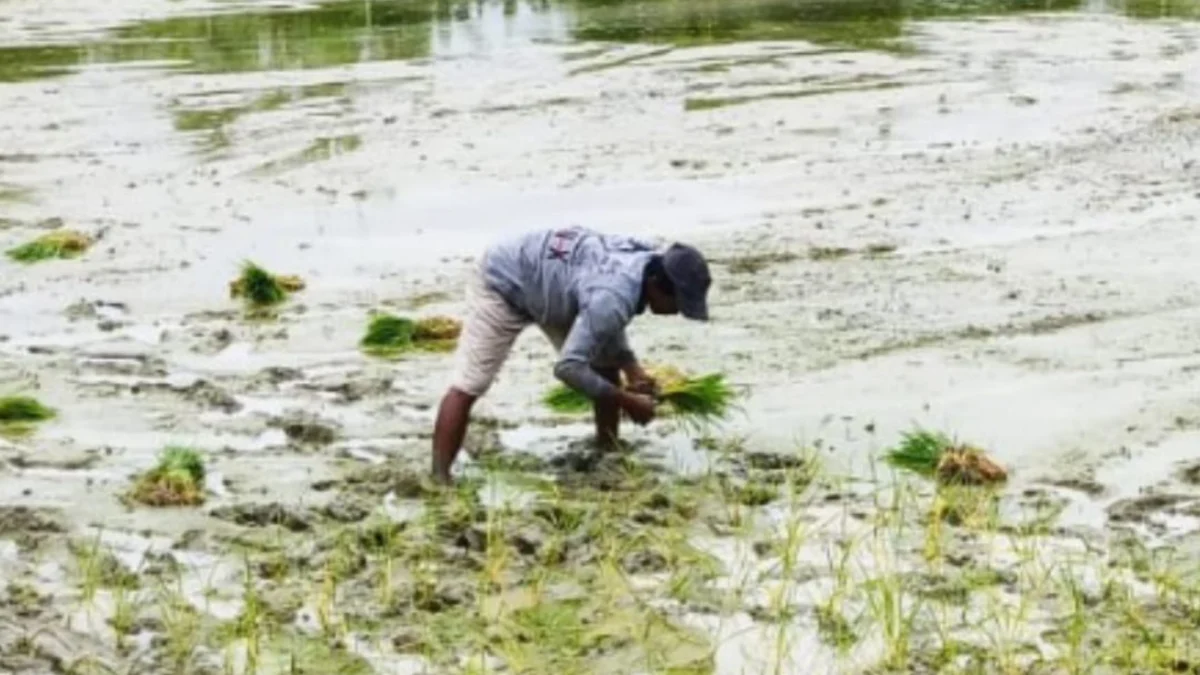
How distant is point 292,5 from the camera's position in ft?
82.2

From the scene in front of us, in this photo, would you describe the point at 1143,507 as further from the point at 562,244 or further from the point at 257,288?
the point at 257,288

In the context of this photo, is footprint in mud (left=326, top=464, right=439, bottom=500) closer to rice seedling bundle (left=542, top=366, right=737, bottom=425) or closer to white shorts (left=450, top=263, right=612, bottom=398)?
white shorts (left=450, top=263, right=612, bottom=398)

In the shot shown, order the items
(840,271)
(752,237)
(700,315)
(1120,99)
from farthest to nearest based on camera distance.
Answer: (1120,99) → (752,237) → (840,271) → (700,315)

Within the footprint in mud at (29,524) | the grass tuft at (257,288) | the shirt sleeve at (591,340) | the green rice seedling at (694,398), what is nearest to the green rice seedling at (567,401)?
the green rice seedling at (694,398)

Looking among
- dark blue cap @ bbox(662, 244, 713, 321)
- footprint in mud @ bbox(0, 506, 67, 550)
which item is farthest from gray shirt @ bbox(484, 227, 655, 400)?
footprint in mud @ bbox(0, 506, 67, 550)

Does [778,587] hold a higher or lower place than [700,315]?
lower

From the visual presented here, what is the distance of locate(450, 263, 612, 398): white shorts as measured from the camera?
6.55 metres

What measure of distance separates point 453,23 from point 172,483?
54.7ft

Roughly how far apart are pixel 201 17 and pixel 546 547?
1900cm

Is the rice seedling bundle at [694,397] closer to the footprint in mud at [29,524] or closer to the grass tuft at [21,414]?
the footprint in mud at [29,524]

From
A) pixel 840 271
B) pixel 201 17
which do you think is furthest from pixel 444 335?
pixel 201 17

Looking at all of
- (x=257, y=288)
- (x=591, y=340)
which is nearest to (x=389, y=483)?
(x=591, y=340)

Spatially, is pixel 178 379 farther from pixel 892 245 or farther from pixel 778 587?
pixel 892 245

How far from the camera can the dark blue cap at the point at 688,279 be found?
5.97 metres
